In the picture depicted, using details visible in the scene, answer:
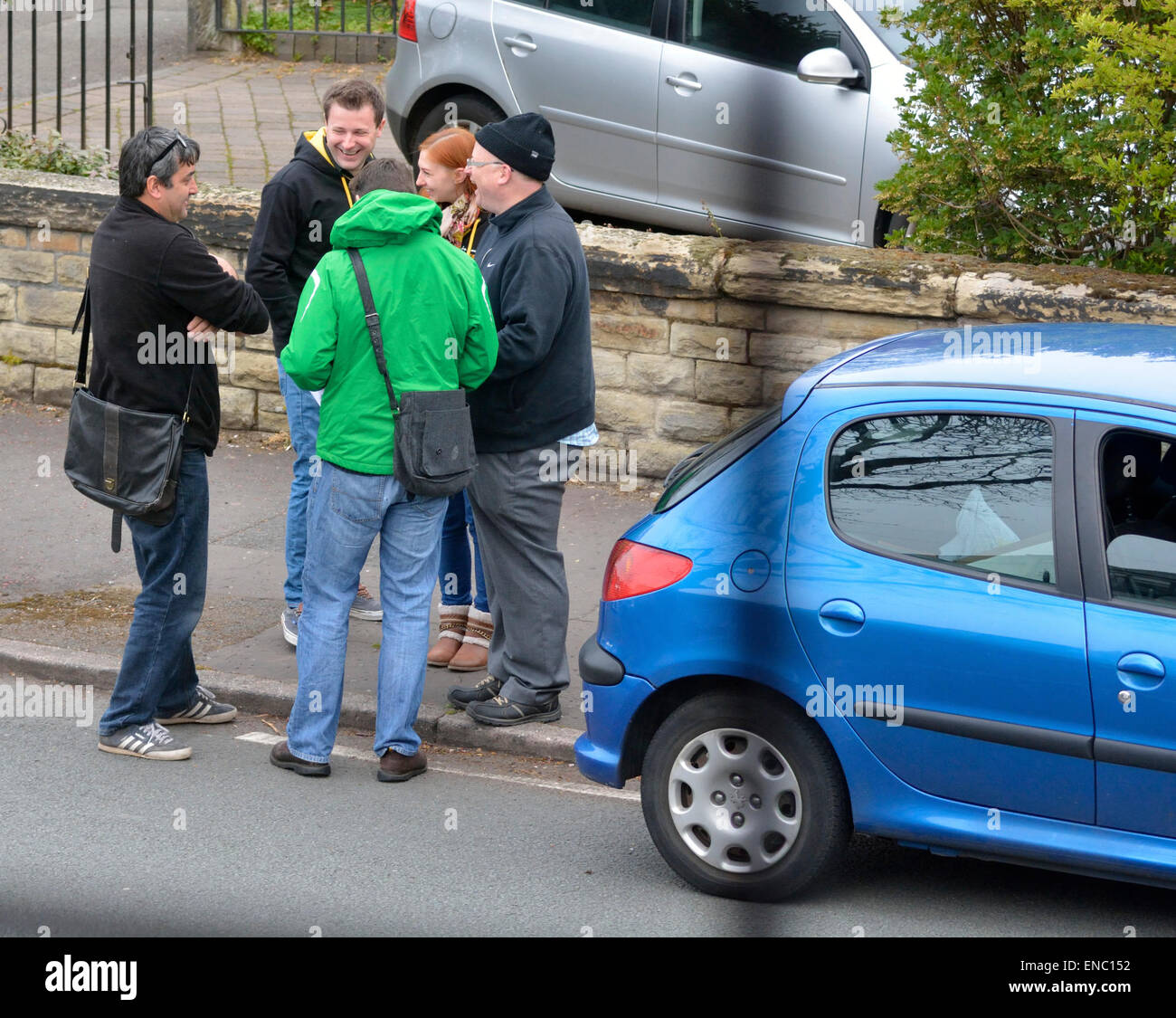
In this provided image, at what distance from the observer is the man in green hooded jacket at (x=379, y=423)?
187 inches

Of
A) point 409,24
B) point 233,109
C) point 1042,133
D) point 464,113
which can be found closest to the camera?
point 1042,133

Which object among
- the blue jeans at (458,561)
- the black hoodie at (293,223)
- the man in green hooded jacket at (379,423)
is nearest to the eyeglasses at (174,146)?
the man in green hooded jacket at (379,423)

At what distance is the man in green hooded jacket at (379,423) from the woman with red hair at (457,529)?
0.82 metres

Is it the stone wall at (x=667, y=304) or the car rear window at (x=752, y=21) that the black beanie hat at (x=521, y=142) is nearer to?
the car rear window at (x=752, y=21)

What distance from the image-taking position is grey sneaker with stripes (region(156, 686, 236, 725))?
5.57 m

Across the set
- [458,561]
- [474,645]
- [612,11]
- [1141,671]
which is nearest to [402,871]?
[474,645]

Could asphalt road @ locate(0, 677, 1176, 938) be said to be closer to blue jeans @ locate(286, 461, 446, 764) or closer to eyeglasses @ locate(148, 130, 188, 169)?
blue jeans @ locate(286, 461, 446, 764)

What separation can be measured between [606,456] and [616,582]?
3.66 meters

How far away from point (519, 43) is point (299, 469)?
399cm

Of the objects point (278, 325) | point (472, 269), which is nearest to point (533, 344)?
point (472, 269)

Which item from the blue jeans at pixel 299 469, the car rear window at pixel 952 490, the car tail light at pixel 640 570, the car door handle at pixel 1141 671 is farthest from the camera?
the blue jeans at pixel 299 469

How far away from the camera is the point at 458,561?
611 centimetres

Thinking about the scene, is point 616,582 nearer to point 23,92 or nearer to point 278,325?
point 278,325

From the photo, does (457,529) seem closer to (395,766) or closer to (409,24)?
(395,766)
